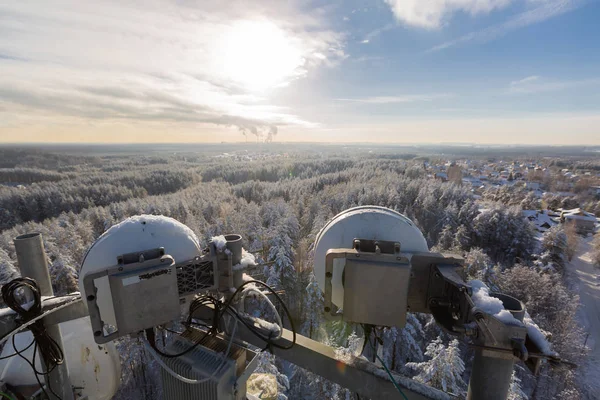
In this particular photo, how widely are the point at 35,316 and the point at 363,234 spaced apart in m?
4.82

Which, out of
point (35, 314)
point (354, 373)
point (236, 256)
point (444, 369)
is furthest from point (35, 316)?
point (444, 369)

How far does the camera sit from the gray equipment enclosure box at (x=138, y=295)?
3100 millimetres

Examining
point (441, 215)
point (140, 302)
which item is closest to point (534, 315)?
point (441, 215)

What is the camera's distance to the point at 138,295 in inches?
125

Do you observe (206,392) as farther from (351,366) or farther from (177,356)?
(351,366)

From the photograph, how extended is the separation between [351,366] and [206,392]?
5.85ft

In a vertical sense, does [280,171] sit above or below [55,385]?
below

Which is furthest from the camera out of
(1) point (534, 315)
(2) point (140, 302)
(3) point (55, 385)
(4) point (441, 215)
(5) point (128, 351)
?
(4) point (441, 215)

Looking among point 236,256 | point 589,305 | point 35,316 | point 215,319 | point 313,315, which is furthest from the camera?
point 589,305

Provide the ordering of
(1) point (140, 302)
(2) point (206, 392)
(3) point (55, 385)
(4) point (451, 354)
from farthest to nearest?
(4) point (451, 354) → (3) point (55, 385) → (2) point (206, 392) → (1) point (140, 302)

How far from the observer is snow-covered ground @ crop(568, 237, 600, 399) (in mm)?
25459

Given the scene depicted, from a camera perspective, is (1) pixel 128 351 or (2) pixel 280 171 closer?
(1) pixel 128 351

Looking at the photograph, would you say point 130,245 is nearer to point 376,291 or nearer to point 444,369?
point 376,291

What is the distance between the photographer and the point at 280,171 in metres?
137
